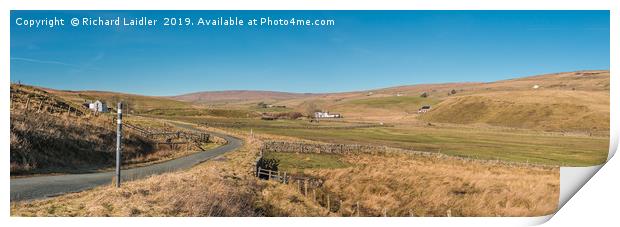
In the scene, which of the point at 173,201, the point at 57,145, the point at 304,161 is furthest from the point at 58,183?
the point at 304,161

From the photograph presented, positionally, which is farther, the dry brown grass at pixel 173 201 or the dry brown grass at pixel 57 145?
the dry brown grass at pixel 57 145

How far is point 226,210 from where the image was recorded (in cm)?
1186

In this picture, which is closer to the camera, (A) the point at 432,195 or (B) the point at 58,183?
(B) the point at 58,183

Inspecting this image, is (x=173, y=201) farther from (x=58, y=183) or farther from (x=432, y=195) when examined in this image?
(x=432, y=195)

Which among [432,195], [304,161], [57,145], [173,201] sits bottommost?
[304,161]

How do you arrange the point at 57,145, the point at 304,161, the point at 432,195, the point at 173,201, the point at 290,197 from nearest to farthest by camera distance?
the point at 173,201
the point at 290,197
the point at 57,145
the point at 432,195
the point at 304,161

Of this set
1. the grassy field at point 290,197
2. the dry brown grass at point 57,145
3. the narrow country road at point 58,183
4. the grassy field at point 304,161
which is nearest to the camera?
the grassy field at point 290,197

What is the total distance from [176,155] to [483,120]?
248 ft

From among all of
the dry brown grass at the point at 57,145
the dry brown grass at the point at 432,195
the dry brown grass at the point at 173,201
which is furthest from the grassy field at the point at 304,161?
the dry brown grass at the point at 173,201

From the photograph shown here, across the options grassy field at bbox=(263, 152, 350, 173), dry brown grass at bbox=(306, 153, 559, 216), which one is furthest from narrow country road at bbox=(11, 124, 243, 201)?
grassy field at bbox=(263, 152, 350, 173)

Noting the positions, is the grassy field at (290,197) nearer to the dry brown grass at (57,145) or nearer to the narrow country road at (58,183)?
the narrow country road at (58,183)

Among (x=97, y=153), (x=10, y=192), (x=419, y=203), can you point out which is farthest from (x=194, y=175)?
(x=419, y=203)

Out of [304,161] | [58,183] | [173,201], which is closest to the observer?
[173,201]

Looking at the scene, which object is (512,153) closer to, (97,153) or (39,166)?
(97,153)
